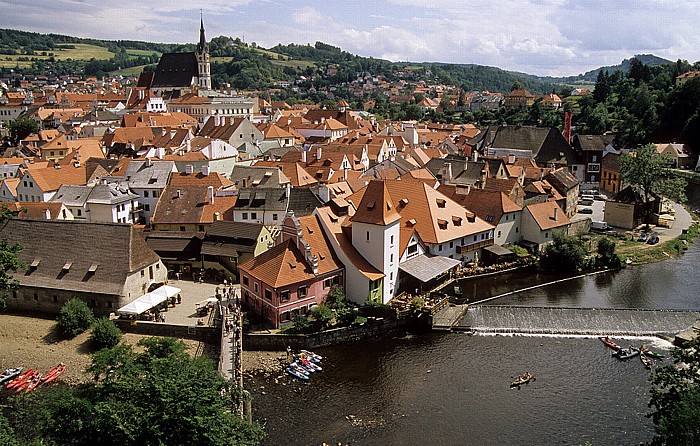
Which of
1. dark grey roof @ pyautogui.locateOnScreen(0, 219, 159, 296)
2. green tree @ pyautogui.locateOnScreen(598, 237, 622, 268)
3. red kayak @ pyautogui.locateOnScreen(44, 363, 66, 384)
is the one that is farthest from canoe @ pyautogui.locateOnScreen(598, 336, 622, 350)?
red kayak @ pyautogui.locateOnScreen(44, 363, 66, 384)

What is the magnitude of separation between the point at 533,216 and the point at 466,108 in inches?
5524

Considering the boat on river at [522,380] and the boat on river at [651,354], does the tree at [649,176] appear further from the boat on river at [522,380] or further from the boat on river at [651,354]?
the boat on river at [522,380]

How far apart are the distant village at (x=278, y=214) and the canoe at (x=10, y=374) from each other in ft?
18.8

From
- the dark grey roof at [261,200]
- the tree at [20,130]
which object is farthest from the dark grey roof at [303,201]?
the tree at [20,130]

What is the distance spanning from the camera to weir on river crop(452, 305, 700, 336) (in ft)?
114

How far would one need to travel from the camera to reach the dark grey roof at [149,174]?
5166 centimetres

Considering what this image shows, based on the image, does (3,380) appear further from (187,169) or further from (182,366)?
(187,169)

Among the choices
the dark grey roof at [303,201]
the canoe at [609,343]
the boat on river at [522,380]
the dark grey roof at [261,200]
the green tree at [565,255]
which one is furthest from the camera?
the dark grey roof at [303,201]

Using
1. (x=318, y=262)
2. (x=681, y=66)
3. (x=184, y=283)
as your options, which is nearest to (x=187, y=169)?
(x=184, y=283)

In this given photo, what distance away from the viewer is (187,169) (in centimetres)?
5356

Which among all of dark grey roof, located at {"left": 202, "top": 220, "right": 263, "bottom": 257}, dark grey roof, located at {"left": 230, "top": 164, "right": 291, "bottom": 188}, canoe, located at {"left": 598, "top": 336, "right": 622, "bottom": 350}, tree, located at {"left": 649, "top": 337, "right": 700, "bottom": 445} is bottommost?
canoe, located at {"left": 598, "top": 336, "right": 622, "bottom": 350}

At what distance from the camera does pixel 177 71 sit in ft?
429

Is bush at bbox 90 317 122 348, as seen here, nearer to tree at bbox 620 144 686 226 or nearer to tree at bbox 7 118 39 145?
tree at bbox 620 144 686 226

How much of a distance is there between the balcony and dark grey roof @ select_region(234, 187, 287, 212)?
1407cm
